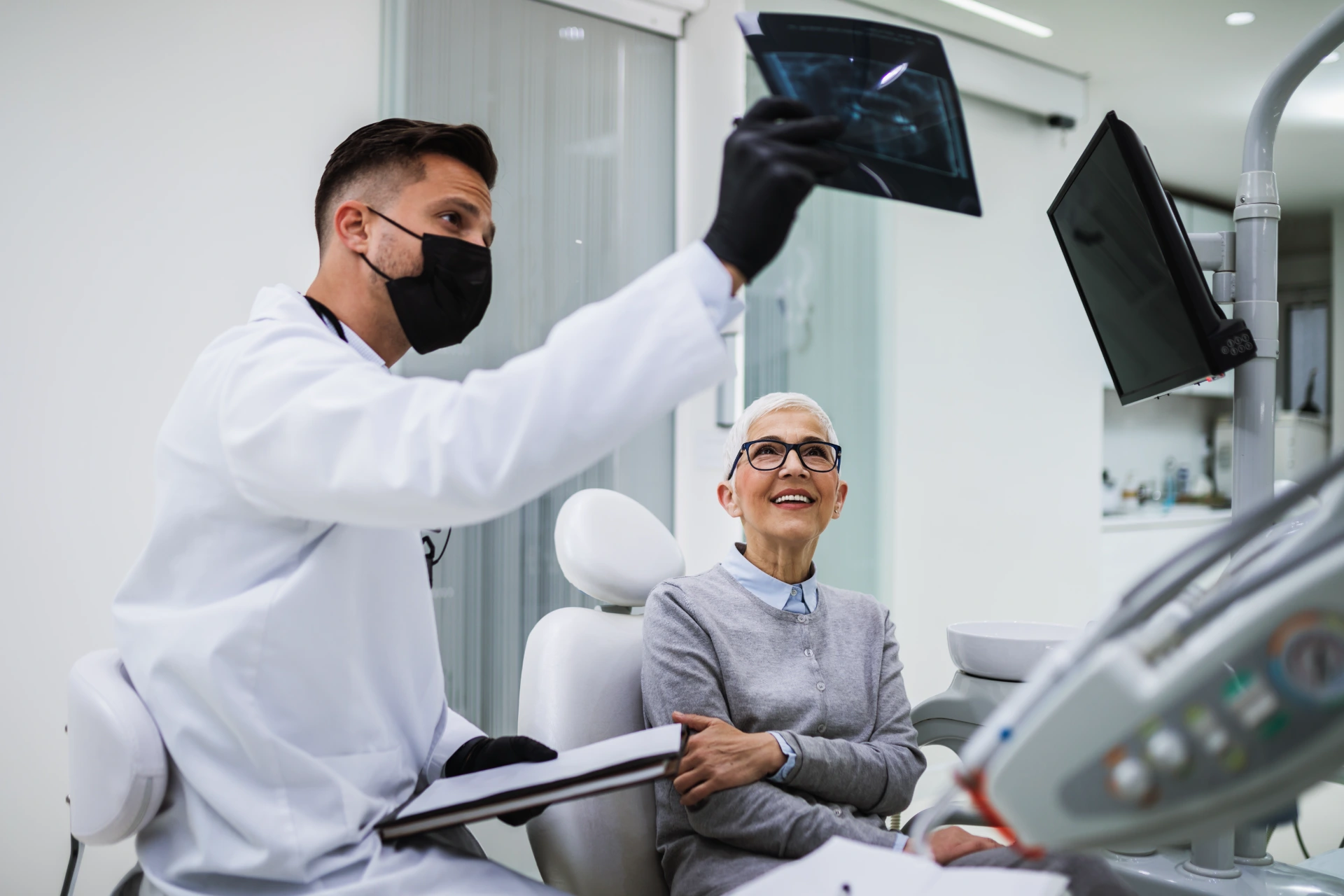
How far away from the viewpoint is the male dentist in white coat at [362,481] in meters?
0.80

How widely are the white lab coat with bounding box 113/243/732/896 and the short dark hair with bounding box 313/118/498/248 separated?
0.65 feet

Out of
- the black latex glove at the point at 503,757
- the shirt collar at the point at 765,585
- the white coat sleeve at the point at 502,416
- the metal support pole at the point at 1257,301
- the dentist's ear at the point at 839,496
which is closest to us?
the white coat sleeve at the point at 502,416

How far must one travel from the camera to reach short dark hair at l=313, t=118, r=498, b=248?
121cm

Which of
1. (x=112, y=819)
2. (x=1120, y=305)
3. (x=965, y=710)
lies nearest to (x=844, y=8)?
(x=1120, y=305)

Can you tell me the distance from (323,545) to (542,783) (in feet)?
1.14

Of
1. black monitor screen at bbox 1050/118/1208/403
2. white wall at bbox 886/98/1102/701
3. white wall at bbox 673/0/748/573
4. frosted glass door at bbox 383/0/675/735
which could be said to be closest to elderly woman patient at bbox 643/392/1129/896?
black monitor screen at bbox 1050/118/1208/403

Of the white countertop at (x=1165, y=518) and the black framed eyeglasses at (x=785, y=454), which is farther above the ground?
the black framed eyeglasses at (x=785, y=454)

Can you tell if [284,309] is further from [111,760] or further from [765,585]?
[765,585]

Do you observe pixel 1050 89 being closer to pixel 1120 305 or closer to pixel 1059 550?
pixel 1059 550

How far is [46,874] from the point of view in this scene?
6.73 ft

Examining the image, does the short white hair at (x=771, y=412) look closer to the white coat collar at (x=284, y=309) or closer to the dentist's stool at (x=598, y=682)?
the dentist's stool at (x=598, y=682)

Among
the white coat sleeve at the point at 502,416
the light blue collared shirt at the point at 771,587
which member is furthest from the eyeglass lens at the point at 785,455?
the white coat sleeve at the point at 502,416

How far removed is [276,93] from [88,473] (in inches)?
39.9

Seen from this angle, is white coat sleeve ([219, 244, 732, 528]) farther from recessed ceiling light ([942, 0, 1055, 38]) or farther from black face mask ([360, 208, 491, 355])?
recessed ceiling light ([942, 0, 1055, 38])
